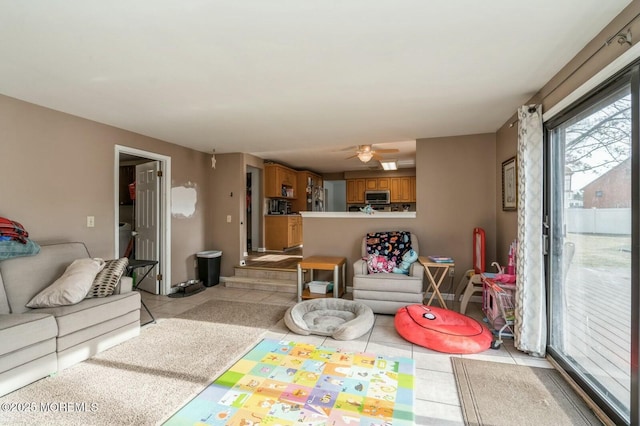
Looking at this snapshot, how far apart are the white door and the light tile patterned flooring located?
1.33ft

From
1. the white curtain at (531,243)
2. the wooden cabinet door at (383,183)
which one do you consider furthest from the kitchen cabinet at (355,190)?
the white curtain at (531,243)

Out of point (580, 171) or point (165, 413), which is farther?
point (580, 171)

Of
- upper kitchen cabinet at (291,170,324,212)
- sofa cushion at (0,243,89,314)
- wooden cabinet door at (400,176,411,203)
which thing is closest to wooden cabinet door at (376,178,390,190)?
wooden cabinet door at (400,176,411,203)

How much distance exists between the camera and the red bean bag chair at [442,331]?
8.79ft

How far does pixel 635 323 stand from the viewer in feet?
5.16

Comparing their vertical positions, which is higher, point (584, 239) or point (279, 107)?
point (279, 107)

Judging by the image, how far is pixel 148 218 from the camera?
4723mm

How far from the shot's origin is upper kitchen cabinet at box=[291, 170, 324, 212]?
8.01m

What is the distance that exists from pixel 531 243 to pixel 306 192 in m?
5.93

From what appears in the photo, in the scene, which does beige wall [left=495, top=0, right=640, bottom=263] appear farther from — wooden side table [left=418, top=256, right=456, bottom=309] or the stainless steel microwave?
the stainless steel microwave

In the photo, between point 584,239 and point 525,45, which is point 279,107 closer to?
point 525,45

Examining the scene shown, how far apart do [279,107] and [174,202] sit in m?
2.63

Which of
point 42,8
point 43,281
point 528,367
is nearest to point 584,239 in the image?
point 528,367

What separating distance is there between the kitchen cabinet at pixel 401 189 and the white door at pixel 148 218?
5.66 metres
